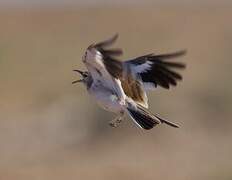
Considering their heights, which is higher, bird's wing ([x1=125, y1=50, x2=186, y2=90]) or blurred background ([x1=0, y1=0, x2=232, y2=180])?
blurred background ([x1=0, y1=0, x2=232, y2=180])

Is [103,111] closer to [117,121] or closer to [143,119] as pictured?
[143,119]

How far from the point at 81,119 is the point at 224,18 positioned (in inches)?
517

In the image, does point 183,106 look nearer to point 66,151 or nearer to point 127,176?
point 66,151

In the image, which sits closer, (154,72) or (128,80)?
(128,80)

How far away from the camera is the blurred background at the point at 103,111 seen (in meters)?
18.5

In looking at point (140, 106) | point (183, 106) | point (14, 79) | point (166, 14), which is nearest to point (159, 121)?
point (140, 106)

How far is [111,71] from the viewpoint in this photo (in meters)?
9.76

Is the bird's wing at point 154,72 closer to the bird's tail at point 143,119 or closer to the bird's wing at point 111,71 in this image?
the bird's wing at point 111,71

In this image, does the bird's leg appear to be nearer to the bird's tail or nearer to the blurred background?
the bird's tail

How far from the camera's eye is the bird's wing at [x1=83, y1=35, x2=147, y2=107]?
9492 millimetres

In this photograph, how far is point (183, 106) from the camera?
73.1ft

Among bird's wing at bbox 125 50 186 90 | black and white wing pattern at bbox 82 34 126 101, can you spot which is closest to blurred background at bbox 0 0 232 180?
bird's wing at bbox 125 50 186 90

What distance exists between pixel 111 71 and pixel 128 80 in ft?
2.20

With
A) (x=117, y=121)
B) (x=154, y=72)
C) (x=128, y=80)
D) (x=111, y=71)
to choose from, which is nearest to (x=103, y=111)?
(x=154, y=72)
